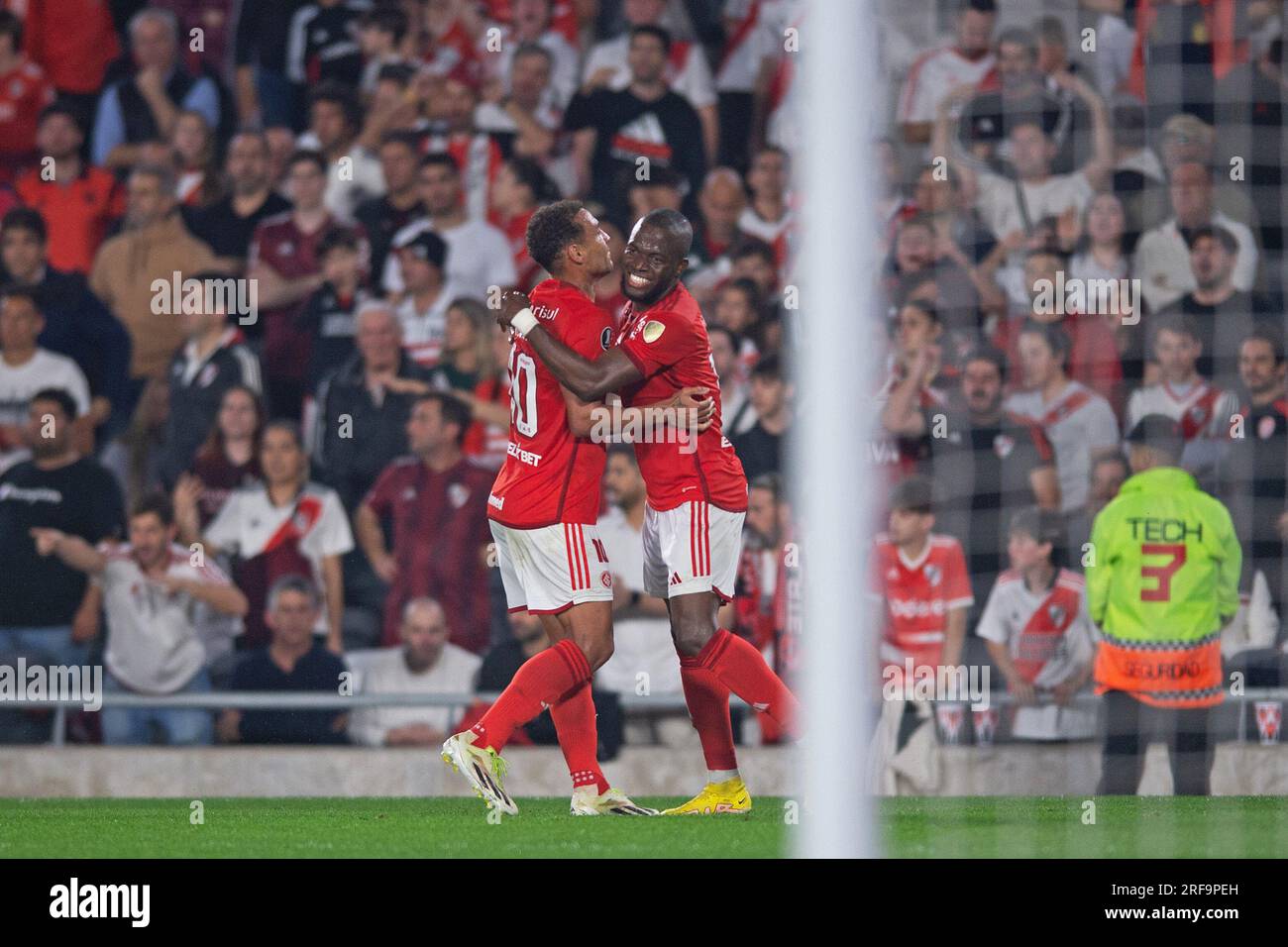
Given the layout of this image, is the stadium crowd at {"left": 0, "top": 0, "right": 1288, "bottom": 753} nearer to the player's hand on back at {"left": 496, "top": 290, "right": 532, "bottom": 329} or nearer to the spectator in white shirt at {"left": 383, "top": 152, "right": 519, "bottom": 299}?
the spectator in white shirt at {"left": 383, "top": 152, "right": 519, "bottom": 299}

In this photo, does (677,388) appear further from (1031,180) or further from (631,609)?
(631,609)

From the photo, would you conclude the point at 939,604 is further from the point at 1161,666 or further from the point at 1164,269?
the point at 1164,269

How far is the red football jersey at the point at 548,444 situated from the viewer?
7500 mm

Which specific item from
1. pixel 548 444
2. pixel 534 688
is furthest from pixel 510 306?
pixel 534 688

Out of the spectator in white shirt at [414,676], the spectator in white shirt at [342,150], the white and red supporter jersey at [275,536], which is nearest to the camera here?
the spectator in white shirt at [414,676]

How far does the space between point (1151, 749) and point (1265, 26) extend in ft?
11.8

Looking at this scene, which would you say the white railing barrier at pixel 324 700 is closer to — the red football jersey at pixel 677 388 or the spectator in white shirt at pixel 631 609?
the spectator in white shirt at pixel 631 609

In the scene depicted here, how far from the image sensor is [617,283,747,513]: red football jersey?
7410 millimetres

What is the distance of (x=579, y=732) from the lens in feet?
24.9

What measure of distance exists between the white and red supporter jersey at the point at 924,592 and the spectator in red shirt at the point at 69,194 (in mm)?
5450

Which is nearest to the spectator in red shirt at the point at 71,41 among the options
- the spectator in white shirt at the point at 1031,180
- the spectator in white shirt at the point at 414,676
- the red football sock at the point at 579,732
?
the spectator in white shirt at the point at 414,676

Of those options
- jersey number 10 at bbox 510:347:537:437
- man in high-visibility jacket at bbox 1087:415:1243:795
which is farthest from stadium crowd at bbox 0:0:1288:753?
jersey number 10 at bbox 510:347:537:437
